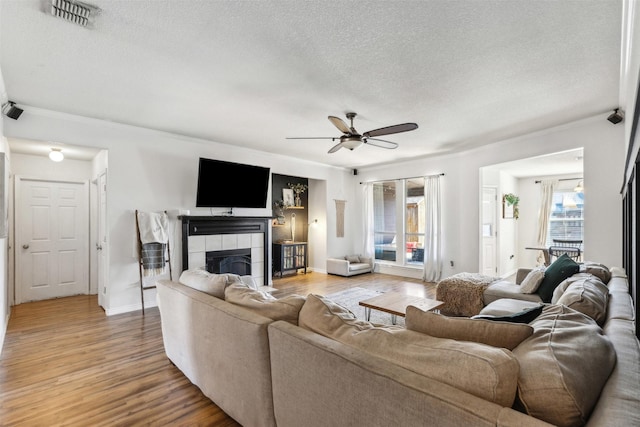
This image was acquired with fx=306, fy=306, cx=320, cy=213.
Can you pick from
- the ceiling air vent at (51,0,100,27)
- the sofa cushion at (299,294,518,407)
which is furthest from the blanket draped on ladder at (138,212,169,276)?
the sofa cushion at (299,294,518,407)

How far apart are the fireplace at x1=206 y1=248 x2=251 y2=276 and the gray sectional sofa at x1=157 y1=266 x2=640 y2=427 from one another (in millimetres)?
2995

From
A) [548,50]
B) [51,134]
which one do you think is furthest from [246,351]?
[51,134]

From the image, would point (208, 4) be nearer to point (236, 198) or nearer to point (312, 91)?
point (312, 91)

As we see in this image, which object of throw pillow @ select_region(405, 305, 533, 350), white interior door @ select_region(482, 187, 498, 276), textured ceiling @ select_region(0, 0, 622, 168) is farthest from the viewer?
white interior door @ select_region(482, 187, 498, 276)

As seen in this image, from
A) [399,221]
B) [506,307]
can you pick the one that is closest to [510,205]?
[399,221]

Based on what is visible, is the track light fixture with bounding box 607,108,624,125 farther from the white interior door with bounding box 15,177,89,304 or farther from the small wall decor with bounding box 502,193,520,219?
the white interior door with bounding box 15,177,89,304

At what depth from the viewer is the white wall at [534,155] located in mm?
3920

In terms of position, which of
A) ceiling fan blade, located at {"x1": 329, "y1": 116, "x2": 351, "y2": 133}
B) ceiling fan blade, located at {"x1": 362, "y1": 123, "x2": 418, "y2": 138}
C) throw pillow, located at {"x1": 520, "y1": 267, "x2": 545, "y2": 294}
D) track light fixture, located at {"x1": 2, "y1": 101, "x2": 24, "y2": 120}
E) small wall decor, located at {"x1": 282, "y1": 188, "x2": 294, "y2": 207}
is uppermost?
track light fixture, located at {"x1": 2, "y1": 101, "x2": 24, "y2": 120}

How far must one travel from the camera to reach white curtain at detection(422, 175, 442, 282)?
20.7 feet

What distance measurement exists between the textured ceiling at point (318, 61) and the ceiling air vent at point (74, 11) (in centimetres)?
9

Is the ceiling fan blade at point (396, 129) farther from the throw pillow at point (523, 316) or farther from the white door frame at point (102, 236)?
the white door frame at point (102, 236)

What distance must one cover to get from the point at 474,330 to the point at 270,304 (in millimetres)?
1037

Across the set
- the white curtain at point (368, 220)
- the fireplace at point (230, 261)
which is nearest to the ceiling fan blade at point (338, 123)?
the fireplace at point (230, 261)

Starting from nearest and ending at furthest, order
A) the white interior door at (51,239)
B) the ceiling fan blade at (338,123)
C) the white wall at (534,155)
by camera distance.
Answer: the ceiling fan blade at (338,123) → the white wall at (534,155) → the white interior door at (51,239)
